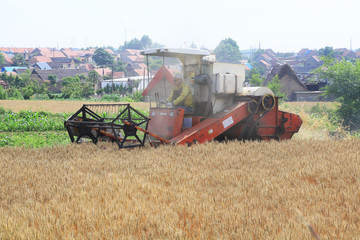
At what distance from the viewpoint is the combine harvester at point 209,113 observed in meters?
8.52

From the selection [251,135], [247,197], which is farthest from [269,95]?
[247,197]

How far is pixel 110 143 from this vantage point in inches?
332

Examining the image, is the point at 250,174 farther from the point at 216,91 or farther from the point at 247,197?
the point at 216,91

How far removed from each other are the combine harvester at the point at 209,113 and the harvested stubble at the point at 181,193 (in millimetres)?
874

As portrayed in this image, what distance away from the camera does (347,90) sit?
17.2 meters

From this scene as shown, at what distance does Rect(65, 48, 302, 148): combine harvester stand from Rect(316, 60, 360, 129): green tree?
26.4ft

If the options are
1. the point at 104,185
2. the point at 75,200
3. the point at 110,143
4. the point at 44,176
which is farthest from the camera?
the point at 110,143

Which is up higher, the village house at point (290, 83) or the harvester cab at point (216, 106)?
the harvester cab at point (216, 106)

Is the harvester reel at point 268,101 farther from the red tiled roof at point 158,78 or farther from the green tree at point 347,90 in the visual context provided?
the green tree at point 347,90

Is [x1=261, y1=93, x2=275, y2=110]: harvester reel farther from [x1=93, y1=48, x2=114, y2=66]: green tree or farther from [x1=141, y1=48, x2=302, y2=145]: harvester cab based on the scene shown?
[x1=93, y1=48, x2=114, y2=66]: green tree

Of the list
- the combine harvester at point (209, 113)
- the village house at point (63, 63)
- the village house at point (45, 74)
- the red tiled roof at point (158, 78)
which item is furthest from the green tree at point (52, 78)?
the village house at point (63, 63)

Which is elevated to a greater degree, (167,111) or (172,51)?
(172,51)

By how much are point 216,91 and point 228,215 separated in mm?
5650

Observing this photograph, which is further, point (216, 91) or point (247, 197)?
point (216, 91)
